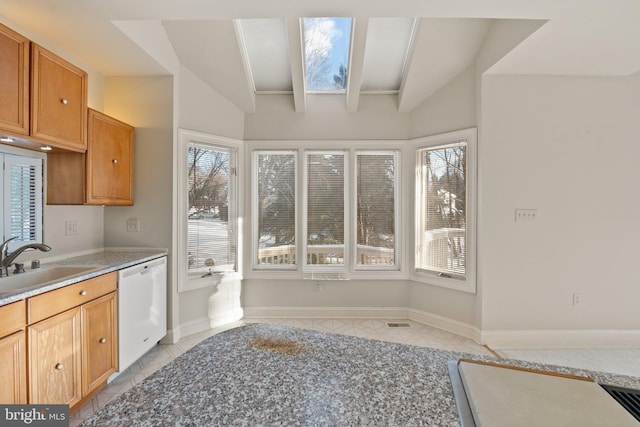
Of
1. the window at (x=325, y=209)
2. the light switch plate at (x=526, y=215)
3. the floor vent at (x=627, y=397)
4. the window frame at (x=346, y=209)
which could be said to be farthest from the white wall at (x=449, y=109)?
the floor vent at (x=627, y=397)

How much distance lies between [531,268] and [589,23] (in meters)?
2.16

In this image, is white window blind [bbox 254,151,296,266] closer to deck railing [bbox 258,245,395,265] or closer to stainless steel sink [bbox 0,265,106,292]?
deck railing [bbox 258,245,395,265]

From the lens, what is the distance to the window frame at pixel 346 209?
3.63 meters

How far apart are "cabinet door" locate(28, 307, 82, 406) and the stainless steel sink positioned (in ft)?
0.91

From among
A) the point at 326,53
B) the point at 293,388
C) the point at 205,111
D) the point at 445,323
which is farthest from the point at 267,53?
the point at 445,323

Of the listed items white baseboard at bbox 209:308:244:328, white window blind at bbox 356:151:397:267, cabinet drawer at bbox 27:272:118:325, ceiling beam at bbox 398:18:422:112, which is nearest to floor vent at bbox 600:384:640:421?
cabinet drawer at bbox 27:272:118:325

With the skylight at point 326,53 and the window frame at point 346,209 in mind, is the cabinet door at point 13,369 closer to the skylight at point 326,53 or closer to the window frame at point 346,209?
the window frame at point 346,209

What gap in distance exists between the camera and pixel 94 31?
2.27 meters

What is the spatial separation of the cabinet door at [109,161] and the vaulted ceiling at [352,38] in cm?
63

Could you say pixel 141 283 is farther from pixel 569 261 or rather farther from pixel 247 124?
pixel 569 261

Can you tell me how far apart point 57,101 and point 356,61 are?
8.44 feet

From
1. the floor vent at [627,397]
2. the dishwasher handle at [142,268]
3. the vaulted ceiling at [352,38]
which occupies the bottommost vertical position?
the dishwasher handle at [142,268]

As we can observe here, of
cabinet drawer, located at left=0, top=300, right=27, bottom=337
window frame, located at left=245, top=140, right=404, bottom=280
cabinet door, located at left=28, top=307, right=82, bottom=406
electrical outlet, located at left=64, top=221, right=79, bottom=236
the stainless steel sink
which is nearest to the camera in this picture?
cabinet drawer, located at left=0, top=300, right=27, bottom=337

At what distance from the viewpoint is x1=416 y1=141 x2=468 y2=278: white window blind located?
3.25m
